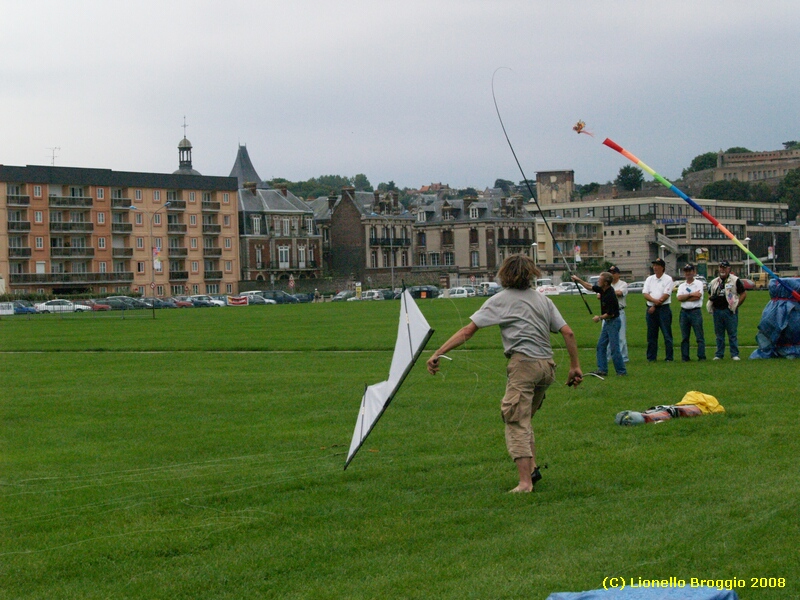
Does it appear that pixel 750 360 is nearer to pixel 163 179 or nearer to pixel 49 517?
pixel 49 517

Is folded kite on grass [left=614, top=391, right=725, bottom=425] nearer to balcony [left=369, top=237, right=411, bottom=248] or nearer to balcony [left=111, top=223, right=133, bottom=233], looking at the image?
balcony [left=111, top=223, right=133, bottom=233]

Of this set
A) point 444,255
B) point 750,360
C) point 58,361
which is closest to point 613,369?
point 750,360

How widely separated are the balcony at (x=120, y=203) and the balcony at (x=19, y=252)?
10604 mm

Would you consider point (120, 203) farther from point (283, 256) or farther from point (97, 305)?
point (97, 305)

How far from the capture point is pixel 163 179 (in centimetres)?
11888

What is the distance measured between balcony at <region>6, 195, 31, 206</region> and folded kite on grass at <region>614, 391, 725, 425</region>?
104 metres

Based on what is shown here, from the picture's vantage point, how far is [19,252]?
108m

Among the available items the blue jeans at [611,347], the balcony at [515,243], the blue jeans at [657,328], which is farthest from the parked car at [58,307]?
the blue jeans at [611,347]

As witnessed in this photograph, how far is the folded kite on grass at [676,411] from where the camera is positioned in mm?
12242

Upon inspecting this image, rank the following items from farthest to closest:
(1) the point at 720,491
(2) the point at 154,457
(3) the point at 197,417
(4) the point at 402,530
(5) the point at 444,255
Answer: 1. (5) the point at 444,255
2. (3) the point at 197,417
3. (2) the point at 154,457
4. (1) the point at 720,491
5. (4) the point at 402,530

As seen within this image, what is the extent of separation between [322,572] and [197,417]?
8.28 m

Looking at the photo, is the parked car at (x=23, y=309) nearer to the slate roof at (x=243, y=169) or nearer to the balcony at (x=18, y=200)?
the balcony at (x=18, y=200)

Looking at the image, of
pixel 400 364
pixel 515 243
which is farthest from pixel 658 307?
pixel 515 243

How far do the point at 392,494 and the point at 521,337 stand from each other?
1.81m
